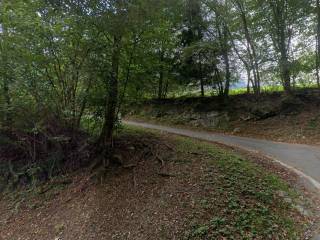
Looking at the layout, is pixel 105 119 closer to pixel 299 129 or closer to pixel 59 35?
Result: pixel 59 35

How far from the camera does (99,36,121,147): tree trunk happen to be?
21.4 feet

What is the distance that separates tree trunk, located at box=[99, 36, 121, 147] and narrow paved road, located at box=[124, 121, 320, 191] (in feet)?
13.9

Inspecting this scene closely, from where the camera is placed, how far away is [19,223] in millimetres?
5930

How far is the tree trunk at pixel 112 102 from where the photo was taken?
257 inches

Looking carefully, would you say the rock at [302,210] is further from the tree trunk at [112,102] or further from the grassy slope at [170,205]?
the tree trunk at [112,102]

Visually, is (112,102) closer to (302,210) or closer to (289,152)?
(302,210)

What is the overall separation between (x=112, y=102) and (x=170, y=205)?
3621 millimetres

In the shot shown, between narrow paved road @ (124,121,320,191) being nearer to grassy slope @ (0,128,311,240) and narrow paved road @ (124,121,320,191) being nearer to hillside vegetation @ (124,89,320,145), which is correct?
hillside vegetation @ (124,89,320,145)

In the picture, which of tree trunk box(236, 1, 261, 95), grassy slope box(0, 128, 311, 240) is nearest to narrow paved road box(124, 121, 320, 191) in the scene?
grassy slope box(0, 128, 311, 240)

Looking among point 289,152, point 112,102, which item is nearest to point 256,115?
point 289,152

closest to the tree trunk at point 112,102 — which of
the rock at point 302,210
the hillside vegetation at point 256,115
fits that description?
the hillside vegetation at point 256,115

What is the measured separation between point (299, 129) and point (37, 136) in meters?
9.64

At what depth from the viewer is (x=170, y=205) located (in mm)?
4984

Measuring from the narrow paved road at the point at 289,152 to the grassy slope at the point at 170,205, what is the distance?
100 cm
